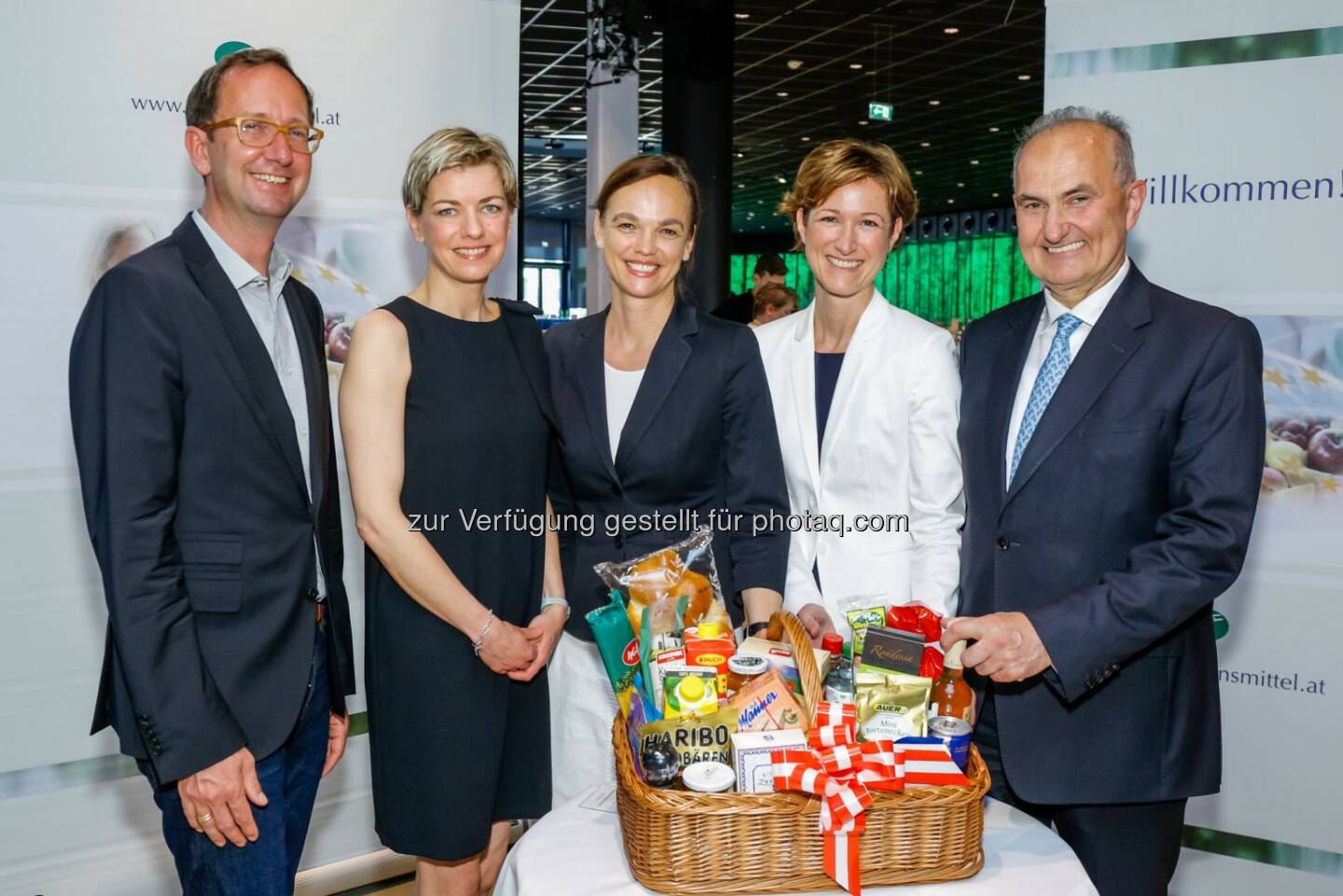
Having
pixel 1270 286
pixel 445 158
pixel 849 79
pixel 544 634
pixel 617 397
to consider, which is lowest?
pixel 544 634

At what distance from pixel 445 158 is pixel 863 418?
0.99 m

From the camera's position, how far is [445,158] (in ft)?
6.49

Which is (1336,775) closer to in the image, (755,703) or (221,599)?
(755,703)

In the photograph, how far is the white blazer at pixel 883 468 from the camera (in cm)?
211

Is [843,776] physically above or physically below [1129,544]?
below

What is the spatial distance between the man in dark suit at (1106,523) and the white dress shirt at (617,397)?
2.38ft

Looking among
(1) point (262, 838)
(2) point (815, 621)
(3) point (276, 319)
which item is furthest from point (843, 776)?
(3) point (276, 319)

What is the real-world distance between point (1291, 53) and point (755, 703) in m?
2.43

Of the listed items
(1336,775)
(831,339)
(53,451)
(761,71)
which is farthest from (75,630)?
(761,71)

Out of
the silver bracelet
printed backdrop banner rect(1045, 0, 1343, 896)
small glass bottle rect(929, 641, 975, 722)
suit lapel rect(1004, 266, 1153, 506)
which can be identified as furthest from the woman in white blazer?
printed backdrop banner rect(1045, 0, 1343, 896)

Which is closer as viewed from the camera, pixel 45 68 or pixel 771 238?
pixel 45 68

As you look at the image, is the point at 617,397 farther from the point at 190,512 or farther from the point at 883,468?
the point at 190,512

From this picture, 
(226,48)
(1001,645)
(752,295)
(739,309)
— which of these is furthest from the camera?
(752,295)

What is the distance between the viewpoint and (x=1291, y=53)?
2.72m
